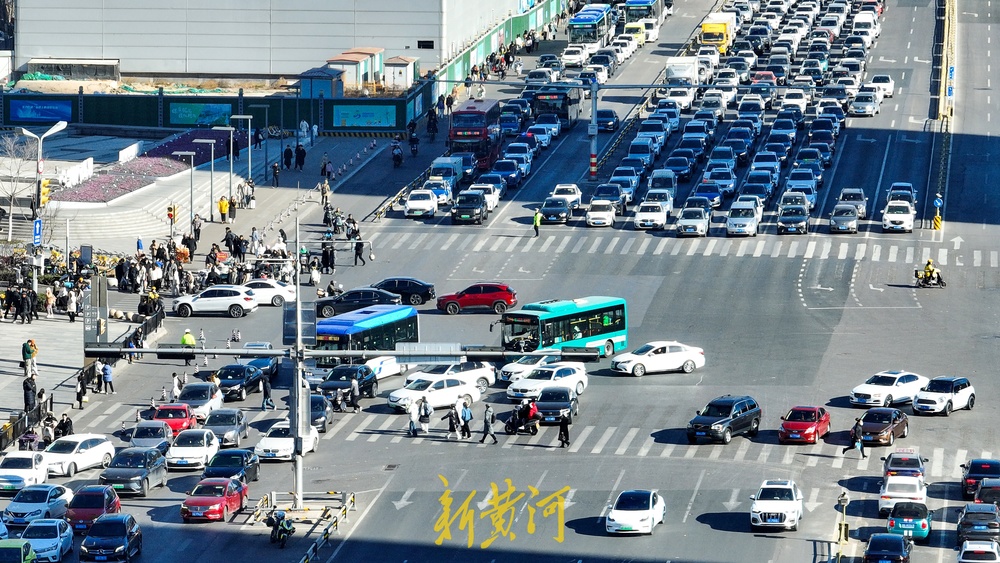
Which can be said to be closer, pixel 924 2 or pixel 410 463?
pixel 410 463

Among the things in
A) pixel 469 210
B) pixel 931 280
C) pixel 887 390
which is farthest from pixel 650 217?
pixel 887 390

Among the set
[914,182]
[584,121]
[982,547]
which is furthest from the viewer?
[584,121]

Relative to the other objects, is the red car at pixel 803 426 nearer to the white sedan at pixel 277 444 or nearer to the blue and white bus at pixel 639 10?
the white sedan at pixel 277 444

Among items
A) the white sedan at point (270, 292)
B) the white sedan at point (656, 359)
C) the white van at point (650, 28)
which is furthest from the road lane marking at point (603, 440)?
the white van at point (650, 28)

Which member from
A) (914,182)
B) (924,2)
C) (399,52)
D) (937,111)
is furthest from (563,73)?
(924,2)

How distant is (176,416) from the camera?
7394 cm

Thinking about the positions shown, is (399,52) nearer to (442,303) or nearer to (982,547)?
(442,303)

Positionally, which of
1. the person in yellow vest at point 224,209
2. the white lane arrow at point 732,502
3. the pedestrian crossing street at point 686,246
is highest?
the person in yellow vest at point 224,209

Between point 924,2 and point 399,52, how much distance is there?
57830 mm

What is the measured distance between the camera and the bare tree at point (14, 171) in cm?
10650

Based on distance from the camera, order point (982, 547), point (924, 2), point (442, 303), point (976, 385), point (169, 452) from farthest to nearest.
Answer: point (924, 2)
point (442, 303)
point (976, 385)
point (169, 452)
point (982, 547)

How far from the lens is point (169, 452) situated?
70125mm

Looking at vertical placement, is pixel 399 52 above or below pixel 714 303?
above

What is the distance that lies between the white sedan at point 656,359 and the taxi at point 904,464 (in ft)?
51.1
